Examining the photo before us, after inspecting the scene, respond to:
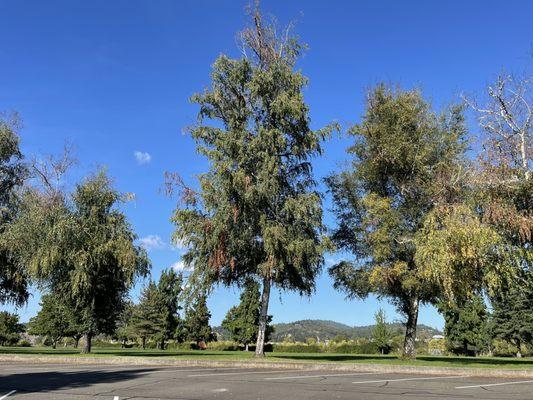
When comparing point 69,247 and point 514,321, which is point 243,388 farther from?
point 514,321

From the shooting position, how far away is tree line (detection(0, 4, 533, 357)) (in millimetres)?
24109

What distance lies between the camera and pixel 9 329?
73.5 metres

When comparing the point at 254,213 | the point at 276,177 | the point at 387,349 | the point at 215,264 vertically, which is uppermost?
the point at 276,177

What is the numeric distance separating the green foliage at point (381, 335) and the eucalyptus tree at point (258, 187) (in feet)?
93.9

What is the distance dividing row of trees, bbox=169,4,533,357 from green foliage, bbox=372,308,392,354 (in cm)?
2526

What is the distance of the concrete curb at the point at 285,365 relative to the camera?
762 inches

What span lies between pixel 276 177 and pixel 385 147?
237 inches

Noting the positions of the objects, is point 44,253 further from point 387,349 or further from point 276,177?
point 387,349

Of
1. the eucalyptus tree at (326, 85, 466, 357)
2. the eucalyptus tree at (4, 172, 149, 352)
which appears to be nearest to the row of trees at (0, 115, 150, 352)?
the eucalyptus tree at (4, 172, 149, 352)

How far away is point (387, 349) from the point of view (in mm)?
56375

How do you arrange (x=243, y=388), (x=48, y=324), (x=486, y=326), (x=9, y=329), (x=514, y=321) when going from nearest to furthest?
(x=243, y=388), (x=514, y=321), (x=486, y=326), (x=48, y=324), (x=9, y=329)

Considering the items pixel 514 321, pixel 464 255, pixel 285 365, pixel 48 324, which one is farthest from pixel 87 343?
pixel 514 321

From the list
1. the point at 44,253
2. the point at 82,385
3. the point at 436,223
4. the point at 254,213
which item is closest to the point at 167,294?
the point at 44,253

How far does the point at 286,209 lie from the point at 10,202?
18505mm
